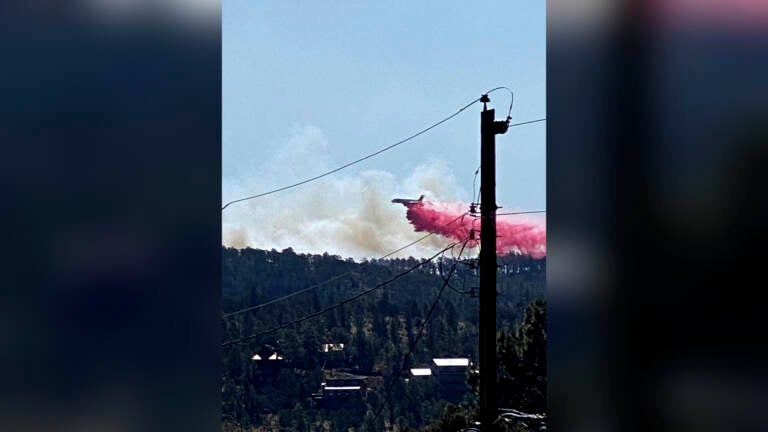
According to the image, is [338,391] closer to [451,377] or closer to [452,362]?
[452,362]

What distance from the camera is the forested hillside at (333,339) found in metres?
15.8

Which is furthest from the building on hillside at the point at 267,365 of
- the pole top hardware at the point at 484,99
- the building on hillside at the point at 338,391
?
the pole top hardware at the point at 484,99

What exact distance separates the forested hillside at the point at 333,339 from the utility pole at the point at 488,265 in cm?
976

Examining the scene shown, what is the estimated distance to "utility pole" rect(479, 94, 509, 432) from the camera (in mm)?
4711

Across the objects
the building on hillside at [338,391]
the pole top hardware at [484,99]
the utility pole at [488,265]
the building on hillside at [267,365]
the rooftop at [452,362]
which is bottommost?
the building on hillside at [338,391]

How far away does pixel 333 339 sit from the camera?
62.2 feet
